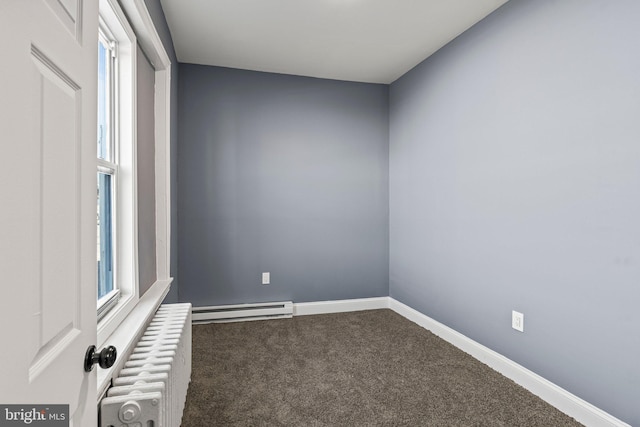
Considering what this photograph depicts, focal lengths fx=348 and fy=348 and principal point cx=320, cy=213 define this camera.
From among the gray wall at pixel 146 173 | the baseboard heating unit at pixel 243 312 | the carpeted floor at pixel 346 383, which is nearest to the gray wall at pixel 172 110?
the gray wall at pixel 146 173

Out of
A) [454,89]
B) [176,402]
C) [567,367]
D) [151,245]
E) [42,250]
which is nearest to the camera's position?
[42,250]

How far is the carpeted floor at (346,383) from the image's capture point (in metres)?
1.88

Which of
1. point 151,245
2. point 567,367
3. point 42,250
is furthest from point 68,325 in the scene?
point 567,367

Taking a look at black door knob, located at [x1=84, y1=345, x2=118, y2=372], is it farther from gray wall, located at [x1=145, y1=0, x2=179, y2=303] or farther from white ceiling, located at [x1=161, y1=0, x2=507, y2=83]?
white ceiling, located at [x1=161, y1=0, x2=507, y2=83]

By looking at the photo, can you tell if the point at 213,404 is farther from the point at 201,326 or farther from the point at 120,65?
the point at 120,65

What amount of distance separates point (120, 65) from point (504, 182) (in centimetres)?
244

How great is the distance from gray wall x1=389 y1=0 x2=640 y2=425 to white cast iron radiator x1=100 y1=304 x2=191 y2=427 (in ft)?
6.79

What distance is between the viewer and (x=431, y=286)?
3.19 meters

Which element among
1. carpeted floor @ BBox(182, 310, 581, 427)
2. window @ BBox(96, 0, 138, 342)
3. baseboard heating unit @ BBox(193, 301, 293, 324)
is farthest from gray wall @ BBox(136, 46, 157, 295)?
baseboard heating unit @ BBox(193, 301, 293, 324)

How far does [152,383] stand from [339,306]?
267 cm

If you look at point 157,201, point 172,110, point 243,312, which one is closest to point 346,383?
point 243,312

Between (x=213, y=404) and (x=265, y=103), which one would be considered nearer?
(x=213, y=404)

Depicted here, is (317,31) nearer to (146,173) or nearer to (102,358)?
(146,173)

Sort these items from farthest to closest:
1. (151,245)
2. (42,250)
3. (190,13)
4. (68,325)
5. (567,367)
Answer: (190,13)
(151,245)
(567,367)
(68,325)
(42,250)
